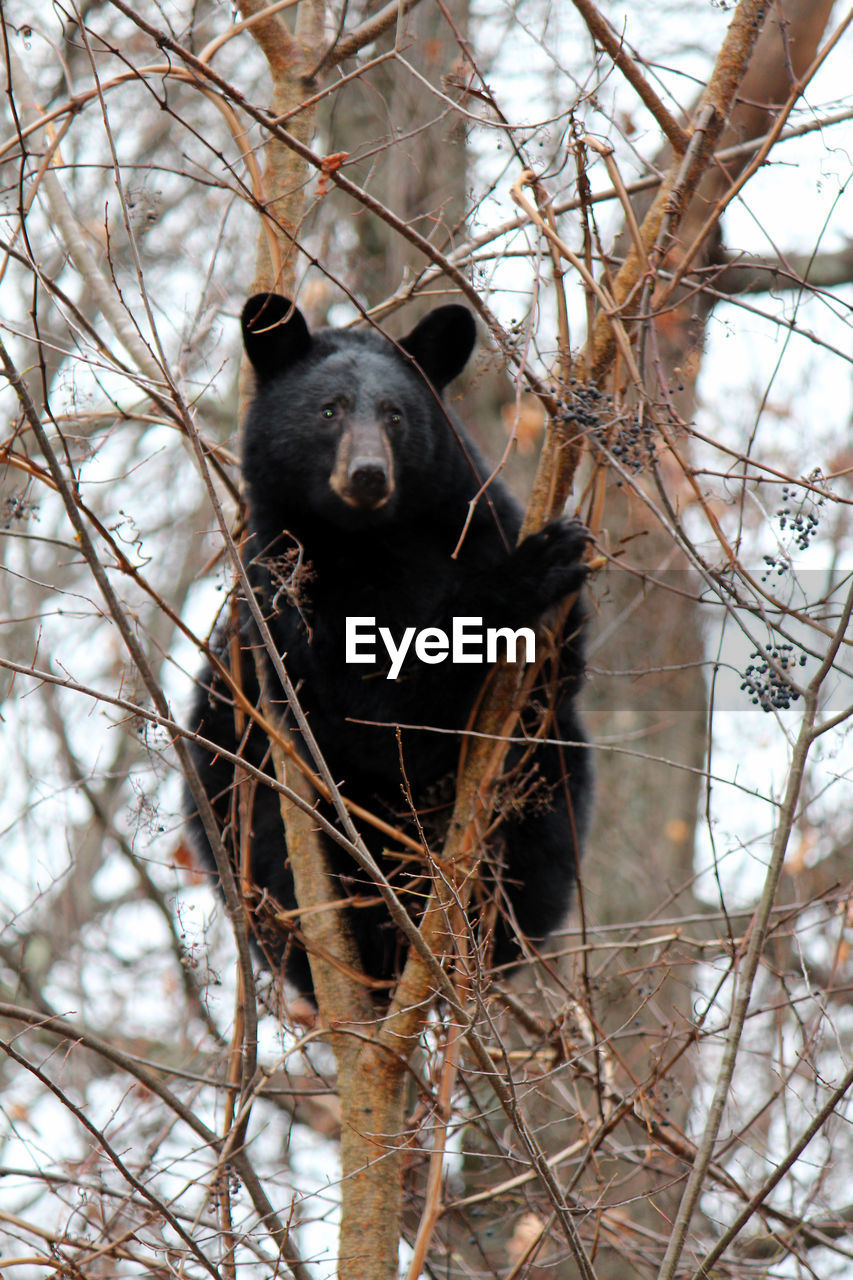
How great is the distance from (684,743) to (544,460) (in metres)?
4.73

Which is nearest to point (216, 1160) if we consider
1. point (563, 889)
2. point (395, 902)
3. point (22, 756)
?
point (395, 902)

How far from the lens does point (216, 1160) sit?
3369mm

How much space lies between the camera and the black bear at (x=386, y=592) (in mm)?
4215

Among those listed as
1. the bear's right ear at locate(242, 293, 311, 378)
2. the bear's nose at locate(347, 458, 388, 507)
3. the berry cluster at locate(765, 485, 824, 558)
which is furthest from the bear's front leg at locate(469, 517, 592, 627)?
the bear's right ear at locate(242, 293, 311, 378)

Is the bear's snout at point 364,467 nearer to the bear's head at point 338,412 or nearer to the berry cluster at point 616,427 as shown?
the bear's head at point 338,412

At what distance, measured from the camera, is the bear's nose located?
4133 millimetres

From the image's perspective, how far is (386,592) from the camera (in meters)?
4.51

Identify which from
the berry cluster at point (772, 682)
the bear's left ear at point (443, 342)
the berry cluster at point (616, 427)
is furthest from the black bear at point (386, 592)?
the berry cluster at point (772, 682)

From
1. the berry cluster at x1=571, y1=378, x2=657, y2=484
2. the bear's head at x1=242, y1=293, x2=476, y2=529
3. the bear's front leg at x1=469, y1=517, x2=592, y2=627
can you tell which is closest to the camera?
the berry cluster at x1=571, y1=378, x2=657, y2=484

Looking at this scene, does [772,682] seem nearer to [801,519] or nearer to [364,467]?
[801,519]

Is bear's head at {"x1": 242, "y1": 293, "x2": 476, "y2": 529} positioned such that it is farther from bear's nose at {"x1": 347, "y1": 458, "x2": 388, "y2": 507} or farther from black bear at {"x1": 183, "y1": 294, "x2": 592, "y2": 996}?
bear's nose at {"x1": 347, "y1": 458, "x2": 388, "y2": 507}

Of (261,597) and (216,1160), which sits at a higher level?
(261,597)

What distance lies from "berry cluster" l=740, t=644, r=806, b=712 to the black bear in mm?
1153

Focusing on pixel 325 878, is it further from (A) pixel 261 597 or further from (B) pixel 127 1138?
(B) pixel 127 1138
